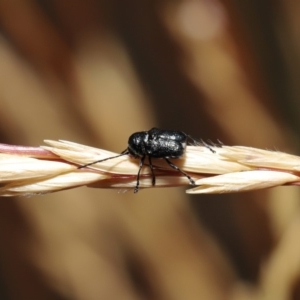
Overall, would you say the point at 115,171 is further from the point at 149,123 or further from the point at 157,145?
the point at 149,123

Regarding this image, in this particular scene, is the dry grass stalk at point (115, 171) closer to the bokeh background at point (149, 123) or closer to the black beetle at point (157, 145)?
the black beetle at point (157, 145)

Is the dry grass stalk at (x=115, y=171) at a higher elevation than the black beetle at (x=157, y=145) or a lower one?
lower

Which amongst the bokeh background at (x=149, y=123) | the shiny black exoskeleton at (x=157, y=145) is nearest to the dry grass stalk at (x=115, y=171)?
the shiny black exoskeleton at (x=157, y=145)

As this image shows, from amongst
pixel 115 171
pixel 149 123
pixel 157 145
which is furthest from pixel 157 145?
pixel 149 123

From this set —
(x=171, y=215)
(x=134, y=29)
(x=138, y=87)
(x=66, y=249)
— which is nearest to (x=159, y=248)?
(x=171, y=215)

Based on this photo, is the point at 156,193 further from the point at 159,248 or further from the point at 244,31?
the point at 244,31

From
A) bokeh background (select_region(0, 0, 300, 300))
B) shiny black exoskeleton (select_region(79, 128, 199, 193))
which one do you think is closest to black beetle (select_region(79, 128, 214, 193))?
shiny black exoskeleton (select_region(79, 128, 199, 193))

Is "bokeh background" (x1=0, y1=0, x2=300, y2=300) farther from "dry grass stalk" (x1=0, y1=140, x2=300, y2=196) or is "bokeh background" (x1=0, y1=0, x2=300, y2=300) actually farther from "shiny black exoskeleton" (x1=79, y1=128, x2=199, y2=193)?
"dry grass stalk" (x1=0, y1=140, x2=300, y2=196)
